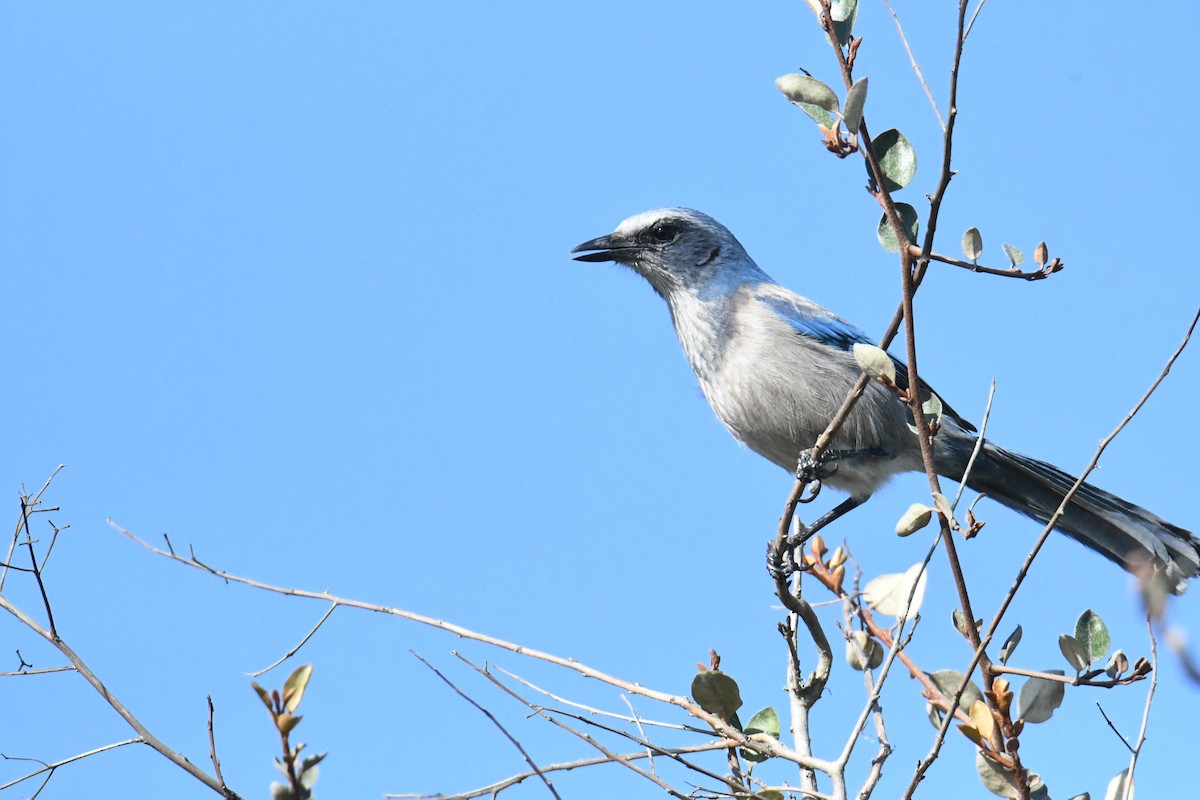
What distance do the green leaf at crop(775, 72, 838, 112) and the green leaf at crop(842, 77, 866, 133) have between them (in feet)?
0.21

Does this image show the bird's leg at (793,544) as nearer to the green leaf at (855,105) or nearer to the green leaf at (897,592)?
the green leaf at (897,592)

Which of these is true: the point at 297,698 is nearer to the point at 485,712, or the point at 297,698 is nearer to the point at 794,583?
the point at 485,712

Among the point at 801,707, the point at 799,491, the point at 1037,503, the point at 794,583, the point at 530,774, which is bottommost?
the point at 530,774

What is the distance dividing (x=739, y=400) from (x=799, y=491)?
5.44 ft

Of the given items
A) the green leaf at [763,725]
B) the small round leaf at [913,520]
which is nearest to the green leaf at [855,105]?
the small round leaf at [913,520]

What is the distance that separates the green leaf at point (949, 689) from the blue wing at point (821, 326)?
3.28 metres

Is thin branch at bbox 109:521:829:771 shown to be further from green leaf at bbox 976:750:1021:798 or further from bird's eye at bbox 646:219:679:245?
bird's eye at bbox 646:219:679:245

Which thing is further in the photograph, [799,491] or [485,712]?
[799,491]

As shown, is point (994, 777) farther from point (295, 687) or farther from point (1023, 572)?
point (295, 687)

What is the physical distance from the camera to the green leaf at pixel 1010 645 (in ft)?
9.34

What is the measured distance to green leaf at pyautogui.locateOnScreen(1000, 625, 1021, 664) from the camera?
2846 millimetres

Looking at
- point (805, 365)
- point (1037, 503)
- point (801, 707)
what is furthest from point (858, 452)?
point (801, 707)

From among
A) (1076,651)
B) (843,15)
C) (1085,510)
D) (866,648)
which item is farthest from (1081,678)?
(1085,510)

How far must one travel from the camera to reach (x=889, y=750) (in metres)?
3.10
